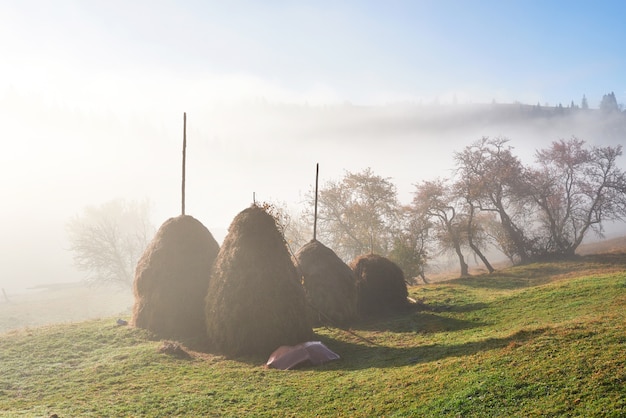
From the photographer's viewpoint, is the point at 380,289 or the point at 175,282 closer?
the point at 175,282

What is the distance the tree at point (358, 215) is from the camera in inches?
1821

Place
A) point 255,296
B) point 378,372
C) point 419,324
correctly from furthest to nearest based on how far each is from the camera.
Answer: point 419,324, point 255,296, point 378,372

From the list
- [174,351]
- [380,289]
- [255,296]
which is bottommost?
[174,351]

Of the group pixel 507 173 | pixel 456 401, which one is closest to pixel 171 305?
pixel 456 401

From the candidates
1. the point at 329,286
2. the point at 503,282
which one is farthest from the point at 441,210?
the point at 329,286

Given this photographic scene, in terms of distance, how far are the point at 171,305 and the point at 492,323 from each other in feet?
43.3

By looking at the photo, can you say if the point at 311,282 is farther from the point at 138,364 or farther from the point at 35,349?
the point at 35,349

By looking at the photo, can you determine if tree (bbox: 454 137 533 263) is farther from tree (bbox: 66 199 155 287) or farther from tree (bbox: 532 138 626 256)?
tree (bbox: 66 199 155 287)

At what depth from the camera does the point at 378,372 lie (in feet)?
42.0

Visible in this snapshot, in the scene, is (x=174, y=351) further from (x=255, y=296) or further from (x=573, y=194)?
(x=573, y=194)

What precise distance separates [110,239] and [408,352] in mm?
48621

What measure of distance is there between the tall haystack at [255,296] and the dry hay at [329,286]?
4.48m

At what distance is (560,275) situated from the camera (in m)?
32.8

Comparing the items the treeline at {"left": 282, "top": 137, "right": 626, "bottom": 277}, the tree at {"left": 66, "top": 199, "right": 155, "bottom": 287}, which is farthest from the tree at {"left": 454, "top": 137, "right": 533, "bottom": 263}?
the tree at {"left": 66, "top": 199, "right": 155, "bottom": 287}
